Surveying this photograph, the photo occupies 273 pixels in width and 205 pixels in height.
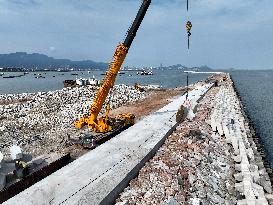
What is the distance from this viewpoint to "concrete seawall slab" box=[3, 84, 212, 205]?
10.5m

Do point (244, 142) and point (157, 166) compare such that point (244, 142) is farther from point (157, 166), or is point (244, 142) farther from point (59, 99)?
point (59, 99)

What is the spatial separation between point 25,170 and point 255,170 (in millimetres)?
8657

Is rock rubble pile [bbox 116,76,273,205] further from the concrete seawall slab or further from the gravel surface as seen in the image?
the concrete seawall slab

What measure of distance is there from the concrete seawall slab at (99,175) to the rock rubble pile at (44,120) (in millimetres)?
3740

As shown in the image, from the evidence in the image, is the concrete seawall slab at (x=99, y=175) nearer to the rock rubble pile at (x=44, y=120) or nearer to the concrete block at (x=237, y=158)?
the concrete block at (x=237, y=158)

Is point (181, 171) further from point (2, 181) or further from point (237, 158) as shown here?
point (2, 181)

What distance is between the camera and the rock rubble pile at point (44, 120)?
19203 mm

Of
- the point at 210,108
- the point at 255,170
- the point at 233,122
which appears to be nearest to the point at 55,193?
the point at 255,170

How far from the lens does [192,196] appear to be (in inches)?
438

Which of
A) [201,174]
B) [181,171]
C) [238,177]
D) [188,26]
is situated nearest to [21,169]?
[181,171]

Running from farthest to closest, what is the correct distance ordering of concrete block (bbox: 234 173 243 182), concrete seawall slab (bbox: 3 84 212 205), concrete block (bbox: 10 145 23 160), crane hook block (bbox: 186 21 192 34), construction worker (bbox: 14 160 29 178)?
1. crane hook block (bbox: 186 21 192 34)
2. concrete block (bbox: 234 173 243 182)
3. concrete block (bbox: 10 145 23 160)
4. construction worker (bbox: 14 160 29 178)
5. concrete seawall slab (bbox: 3 84 212 205)

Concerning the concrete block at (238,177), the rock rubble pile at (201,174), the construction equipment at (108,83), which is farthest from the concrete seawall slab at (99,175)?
the concrete block at (238,177)

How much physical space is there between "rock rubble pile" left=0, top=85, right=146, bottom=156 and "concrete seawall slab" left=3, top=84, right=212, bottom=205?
12.3 ft

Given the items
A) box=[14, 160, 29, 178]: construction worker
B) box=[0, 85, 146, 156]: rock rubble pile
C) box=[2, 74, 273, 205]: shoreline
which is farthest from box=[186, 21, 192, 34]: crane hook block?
box=[14, 160, 29, 178]: construction worker
